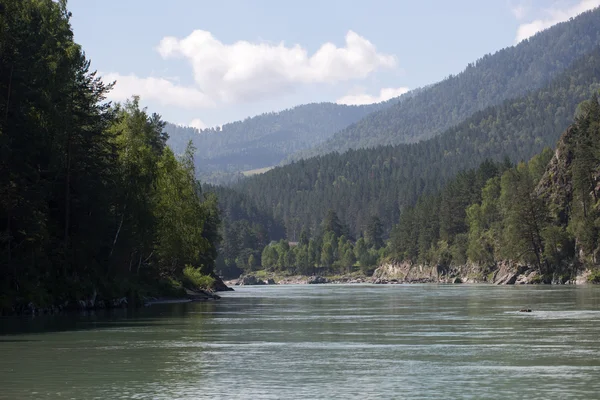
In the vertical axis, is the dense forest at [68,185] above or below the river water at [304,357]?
above

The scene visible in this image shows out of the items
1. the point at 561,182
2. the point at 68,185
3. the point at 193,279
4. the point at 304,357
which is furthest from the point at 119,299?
the point at 561,182

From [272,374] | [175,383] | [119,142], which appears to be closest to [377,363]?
[272,374]

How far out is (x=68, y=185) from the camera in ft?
238

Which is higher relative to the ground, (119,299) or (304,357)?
(119,299)

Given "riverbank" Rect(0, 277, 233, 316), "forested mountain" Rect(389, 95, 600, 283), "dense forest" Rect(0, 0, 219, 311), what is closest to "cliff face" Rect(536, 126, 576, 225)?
"forested mountain" Rect(389, 95, 600, 283)

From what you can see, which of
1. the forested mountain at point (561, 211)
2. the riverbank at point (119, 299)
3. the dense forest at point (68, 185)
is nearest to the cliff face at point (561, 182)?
the forested mountain at point (561, 211)

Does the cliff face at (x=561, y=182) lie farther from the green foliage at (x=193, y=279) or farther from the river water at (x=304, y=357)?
the river water at (x=304, y=357)

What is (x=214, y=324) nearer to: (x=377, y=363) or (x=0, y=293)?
(x=0, y=293)

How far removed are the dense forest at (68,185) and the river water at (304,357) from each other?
637 cm

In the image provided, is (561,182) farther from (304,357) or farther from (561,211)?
(304,357)

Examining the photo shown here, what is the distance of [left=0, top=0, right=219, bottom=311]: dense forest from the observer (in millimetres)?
62750

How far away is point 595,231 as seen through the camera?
477ft

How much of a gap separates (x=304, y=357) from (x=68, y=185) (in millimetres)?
39566

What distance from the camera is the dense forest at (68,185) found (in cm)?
6275
